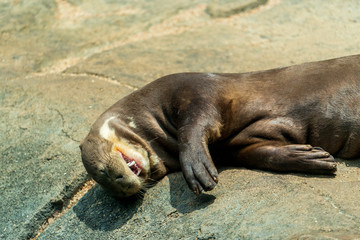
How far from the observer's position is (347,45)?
5684 millimetres

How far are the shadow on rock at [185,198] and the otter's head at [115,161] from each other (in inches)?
10.1

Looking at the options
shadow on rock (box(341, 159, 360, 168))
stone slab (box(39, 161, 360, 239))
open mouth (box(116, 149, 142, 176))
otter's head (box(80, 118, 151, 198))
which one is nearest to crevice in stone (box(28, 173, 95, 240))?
stone slab (box(39, 161, 360, 239))

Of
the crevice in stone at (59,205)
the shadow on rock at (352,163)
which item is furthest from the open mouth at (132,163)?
the shadow on rock at (352,163)

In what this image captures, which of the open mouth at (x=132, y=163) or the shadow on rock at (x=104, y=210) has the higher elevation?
the open mouth at (x=132, y=163)

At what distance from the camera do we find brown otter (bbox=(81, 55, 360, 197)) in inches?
140

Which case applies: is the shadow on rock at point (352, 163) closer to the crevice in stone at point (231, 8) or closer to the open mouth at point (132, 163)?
the open mouth at point (132, 163)

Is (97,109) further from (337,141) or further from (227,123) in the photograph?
(337,141)

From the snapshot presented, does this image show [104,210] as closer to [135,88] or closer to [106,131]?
[106,131]

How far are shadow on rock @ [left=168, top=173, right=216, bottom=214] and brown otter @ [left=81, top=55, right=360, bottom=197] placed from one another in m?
0.12

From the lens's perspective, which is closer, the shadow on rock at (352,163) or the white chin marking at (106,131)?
the shadow on rock at (352,163)

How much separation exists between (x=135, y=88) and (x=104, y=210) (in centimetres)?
182

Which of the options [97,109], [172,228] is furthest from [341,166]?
[97,109]

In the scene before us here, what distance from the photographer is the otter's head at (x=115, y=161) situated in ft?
12.0

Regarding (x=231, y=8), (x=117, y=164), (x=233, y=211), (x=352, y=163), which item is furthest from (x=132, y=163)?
(x=231, y=8)
